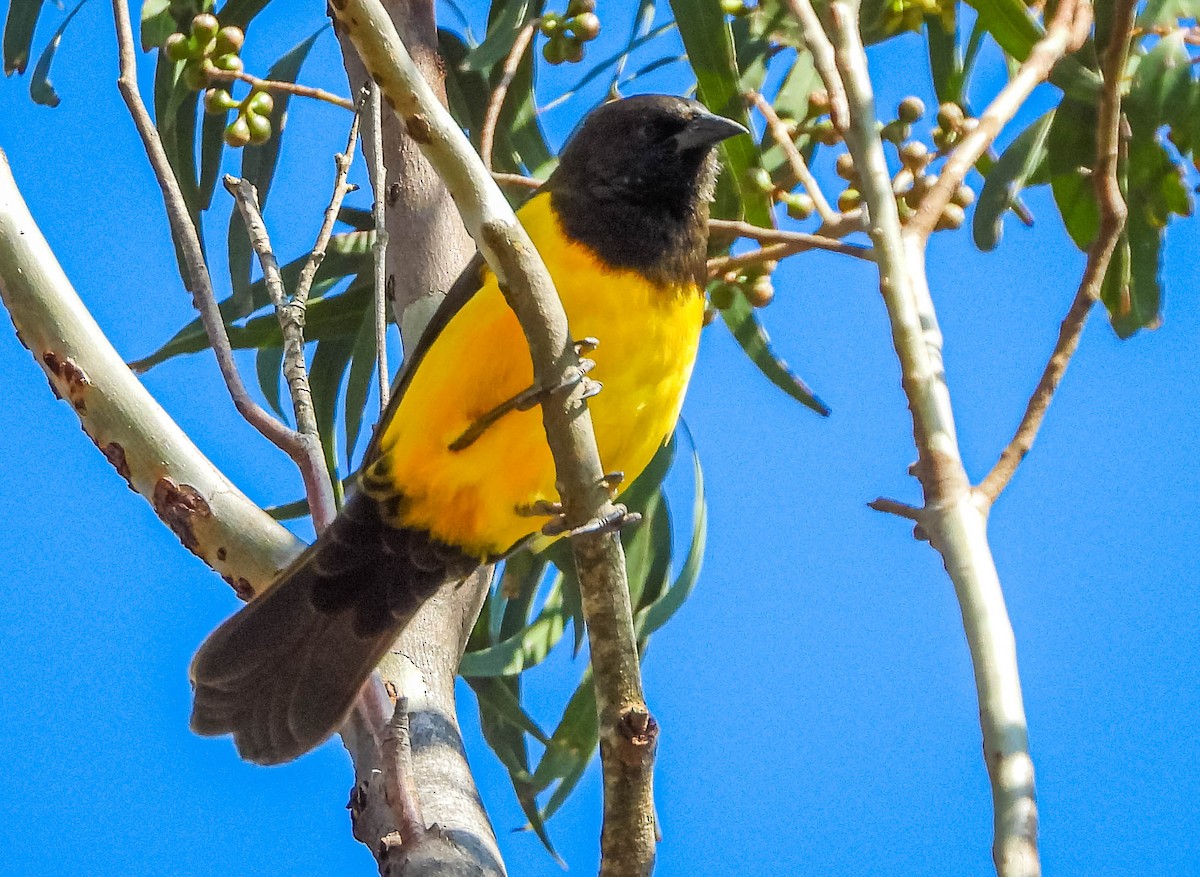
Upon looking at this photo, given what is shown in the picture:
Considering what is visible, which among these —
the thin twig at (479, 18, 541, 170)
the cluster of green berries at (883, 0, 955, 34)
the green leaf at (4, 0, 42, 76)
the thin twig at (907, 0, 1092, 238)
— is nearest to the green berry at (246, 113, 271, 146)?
→ the thin twig at (479, 18, 541, 170)

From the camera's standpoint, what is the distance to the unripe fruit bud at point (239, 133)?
4.08 meters

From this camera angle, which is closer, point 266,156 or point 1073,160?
point 1073,160

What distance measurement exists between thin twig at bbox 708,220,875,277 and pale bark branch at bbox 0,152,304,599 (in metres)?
1.30

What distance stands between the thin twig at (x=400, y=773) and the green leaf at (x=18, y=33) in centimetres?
329

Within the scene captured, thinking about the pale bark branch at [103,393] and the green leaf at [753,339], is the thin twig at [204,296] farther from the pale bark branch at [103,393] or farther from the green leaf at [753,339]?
the green leaf at [753,339]

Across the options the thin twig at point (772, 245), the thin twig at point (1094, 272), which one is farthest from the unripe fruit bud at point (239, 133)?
Answer: the thin twig at point (1094, 272)

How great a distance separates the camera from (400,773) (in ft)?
7.93

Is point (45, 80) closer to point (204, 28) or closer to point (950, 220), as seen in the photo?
point (204, 28)

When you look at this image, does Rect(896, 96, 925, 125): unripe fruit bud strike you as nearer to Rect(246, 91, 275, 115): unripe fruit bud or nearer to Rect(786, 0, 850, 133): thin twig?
Rect(786, 0, 850, 133): thin twig

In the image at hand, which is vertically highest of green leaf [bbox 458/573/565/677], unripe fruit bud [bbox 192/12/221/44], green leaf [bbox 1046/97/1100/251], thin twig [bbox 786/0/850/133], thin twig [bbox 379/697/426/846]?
green leaf [bbox 1046/97/1100/251]

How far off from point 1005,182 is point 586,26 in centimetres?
126

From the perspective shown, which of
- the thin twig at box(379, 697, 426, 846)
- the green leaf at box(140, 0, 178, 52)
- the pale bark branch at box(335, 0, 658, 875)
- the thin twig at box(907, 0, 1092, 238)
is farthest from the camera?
the green leaf at box(140, 0, 178, 52)

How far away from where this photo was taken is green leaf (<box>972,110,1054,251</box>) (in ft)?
12.8

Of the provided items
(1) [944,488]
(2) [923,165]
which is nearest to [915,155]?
(2) [923,165]
